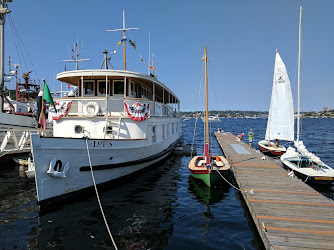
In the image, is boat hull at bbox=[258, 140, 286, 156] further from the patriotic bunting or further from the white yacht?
the patriotic bunting

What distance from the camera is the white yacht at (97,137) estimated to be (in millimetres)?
9305

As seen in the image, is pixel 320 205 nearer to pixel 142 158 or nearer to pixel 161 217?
pixel 161 217

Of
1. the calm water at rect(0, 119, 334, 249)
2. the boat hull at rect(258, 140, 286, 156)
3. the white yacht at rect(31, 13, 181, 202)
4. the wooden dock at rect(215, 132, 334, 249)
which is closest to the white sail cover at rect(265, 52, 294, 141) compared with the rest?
the boat hull at rect(258, 140, 286, 156)

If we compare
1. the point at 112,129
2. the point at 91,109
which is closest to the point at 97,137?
the point at 112,129

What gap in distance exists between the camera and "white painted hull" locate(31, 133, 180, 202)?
8.98 meters

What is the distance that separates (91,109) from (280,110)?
17.8 m

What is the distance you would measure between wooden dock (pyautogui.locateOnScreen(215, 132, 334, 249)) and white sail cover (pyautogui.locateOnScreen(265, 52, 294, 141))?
34.4ft

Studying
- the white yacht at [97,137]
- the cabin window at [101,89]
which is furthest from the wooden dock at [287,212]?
the cabin window at [101,89]

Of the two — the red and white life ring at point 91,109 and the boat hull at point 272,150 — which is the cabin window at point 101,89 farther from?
the boat hull at point 272,150

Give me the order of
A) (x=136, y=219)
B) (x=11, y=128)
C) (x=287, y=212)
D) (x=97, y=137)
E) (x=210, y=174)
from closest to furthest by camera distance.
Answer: (x=287, y=212)
(x=136, y=219)
(x=210, y=174)
(x=97, y=137)
(x=11, y=128)

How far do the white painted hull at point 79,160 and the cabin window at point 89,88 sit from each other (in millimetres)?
4529

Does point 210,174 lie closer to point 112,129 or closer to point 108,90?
point 112,129

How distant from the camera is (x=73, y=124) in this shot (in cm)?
1284

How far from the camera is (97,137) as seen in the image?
12734 millimetres
